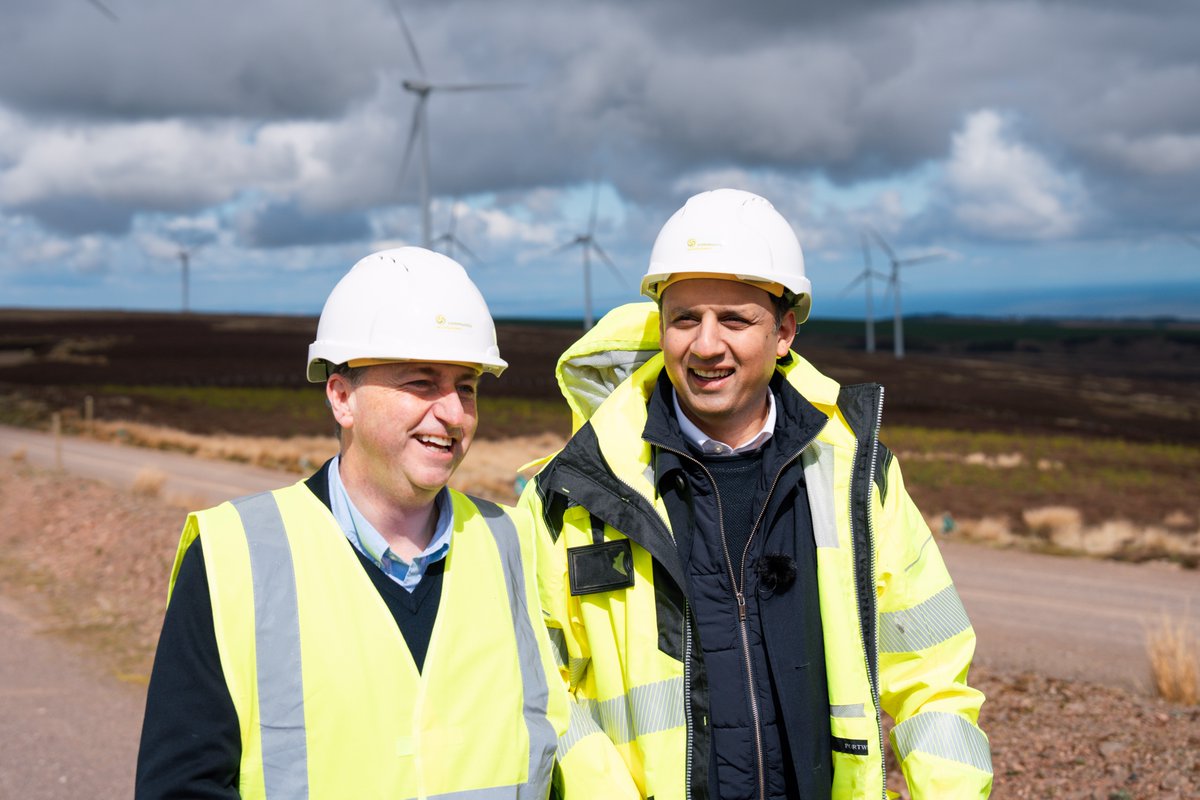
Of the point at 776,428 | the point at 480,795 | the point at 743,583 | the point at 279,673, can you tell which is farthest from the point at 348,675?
the point at 776,428

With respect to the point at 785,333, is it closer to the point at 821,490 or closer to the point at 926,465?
the point at 821,490

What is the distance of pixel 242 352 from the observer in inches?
3061

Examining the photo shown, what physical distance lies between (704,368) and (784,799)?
117 centimetres

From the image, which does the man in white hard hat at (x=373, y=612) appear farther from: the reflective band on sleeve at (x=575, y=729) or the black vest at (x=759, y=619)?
the black vest at (x=759, y=619)

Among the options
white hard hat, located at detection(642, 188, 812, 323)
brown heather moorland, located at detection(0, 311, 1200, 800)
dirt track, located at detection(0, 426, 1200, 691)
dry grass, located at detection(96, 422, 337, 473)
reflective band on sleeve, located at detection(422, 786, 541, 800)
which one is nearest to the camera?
reflective band on sleeve, located at detection(422, 786, 541, 800)

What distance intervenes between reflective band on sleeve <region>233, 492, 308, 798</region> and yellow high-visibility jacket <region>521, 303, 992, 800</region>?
2.33 ft

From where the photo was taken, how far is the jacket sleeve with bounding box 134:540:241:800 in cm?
211

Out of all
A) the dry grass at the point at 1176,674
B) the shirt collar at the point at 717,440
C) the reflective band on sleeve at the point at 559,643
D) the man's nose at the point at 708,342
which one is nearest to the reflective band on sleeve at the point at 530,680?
the reflective band on sleeve at the point at 559,643

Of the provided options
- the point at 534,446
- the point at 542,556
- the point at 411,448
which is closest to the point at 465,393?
the point at 411,448

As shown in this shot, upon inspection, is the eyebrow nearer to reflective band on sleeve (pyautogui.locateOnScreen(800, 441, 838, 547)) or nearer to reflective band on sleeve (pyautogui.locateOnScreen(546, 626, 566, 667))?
reflective band on sleeve (pyautogui.locateOnScreen(546, 626, 566, 667))

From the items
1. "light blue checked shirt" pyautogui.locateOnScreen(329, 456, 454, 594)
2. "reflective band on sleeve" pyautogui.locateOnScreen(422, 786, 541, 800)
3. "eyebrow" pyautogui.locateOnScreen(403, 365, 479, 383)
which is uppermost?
"eyebrow" pyautogui.locateOnScreen(403, 365, 479, 383)

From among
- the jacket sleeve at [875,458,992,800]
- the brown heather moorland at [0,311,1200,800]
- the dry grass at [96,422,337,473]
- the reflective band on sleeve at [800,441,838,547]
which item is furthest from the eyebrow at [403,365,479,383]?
the dry grass at [96,422,337,473]

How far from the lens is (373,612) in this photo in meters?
2.36

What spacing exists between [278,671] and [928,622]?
1.66 meters
